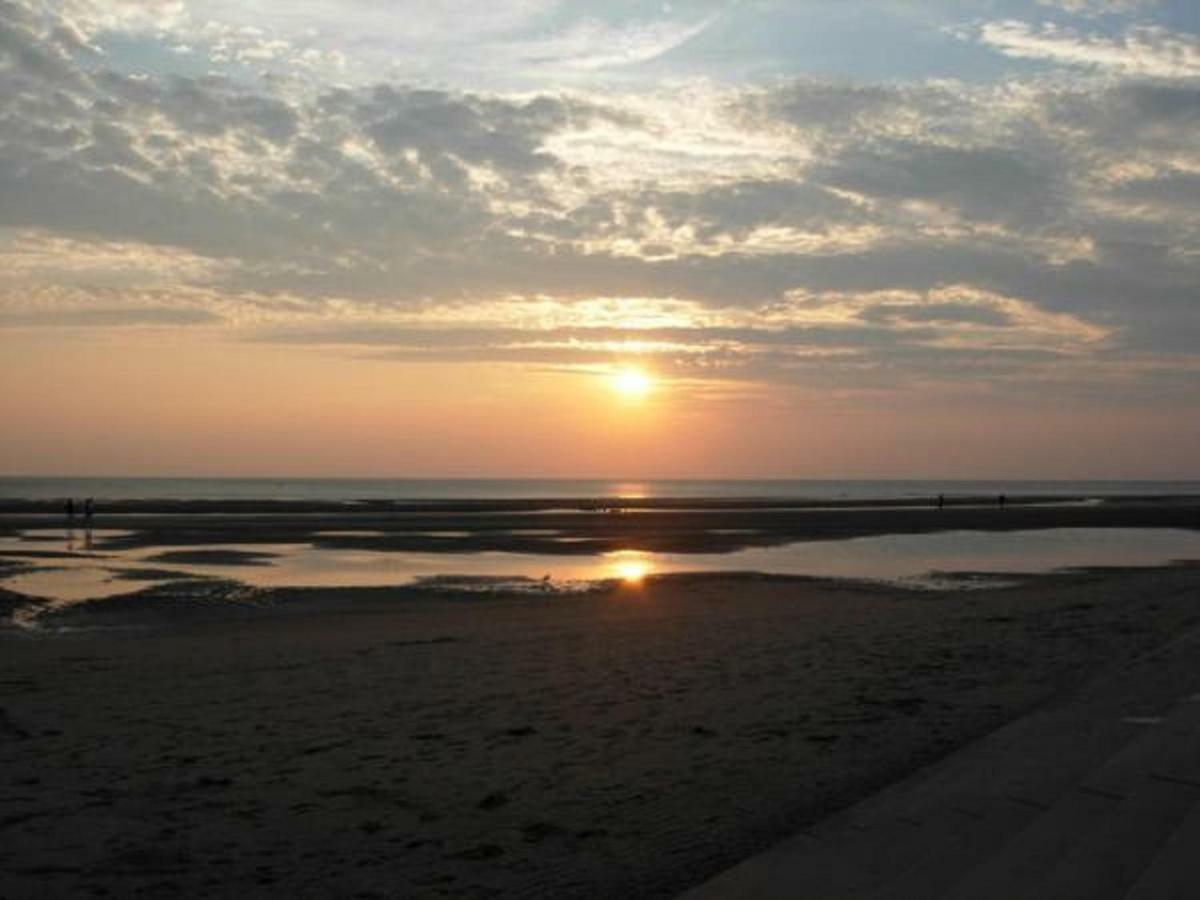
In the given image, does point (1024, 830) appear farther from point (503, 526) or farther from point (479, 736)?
point (503, 526)

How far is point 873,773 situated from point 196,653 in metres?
9.89

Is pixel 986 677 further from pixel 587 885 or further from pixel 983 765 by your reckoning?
pixel 587 885

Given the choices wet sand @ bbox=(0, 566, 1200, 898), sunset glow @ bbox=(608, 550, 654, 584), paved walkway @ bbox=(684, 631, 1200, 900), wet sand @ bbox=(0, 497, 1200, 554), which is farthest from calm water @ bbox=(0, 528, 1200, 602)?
paved walkway @ bbox=(684, 631, 1200, 900)

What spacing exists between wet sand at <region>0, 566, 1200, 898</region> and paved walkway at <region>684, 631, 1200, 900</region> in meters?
0.56

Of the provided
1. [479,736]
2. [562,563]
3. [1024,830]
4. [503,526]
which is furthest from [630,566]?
[1024,830]

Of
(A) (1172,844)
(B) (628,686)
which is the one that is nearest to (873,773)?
(A) (1172,844)

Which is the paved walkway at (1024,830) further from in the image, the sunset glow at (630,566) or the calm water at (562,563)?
the sunset glow at (630,566)

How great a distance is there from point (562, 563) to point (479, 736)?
2383cm

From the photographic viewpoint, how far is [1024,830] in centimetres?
689

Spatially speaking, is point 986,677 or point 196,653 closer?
point 986,677

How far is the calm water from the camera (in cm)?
2788

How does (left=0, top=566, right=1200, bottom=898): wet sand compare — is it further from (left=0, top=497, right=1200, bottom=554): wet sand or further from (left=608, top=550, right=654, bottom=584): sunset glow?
(left=0, top=497, right=1200, bottom=554): wet sand

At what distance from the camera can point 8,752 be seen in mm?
9703

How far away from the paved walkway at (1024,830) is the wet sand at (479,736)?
0.56 m
